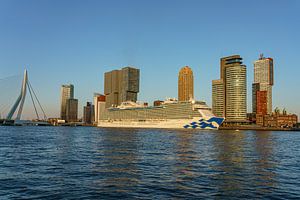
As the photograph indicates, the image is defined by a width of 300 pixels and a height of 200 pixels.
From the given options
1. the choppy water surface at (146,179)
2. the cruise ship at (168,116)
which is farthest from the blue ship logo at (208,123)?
the choppy water surface at (146,179)

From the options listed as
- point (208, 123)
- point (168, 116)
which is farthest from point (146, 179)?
point (168, 116)

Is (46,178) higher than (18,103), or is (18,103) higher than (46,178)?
(18,103)

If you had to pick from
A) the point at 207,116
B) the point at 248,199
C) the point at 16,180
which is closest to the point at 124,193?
the point at 248,199

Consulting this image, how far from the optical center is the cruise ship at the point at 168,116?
452 feet

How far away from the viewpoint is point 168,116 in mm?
154750

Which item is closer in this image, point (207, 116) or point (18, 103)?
point (207, 116)

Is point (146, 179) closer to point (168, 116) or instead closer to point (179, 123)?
point (179, 123)

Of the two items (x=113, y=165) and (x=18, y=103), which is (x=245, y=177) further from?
(x=18, y=103)

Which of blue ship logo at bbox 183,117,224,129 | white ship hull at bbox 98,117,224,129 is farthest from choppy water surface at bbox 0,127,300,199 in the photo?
white ship hull at bbox 98,117,224,129

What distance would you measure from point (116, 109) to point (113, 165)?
6602 inches

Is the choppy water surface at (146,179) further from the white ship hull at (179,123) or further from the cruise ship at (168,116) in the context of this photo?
the cruise ship at (168,116)

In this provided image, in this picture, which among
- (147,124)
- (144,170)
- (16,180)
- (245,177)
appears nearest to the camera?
(16,180)

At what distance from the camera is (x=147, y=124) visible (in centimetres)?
16725

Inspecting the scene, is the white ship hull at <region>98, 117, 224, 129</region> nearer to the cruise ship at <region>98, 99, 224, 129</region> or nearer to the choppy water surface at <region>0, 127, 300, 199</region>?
the cruise ship at <region>98, 99, 224, 129</region>
